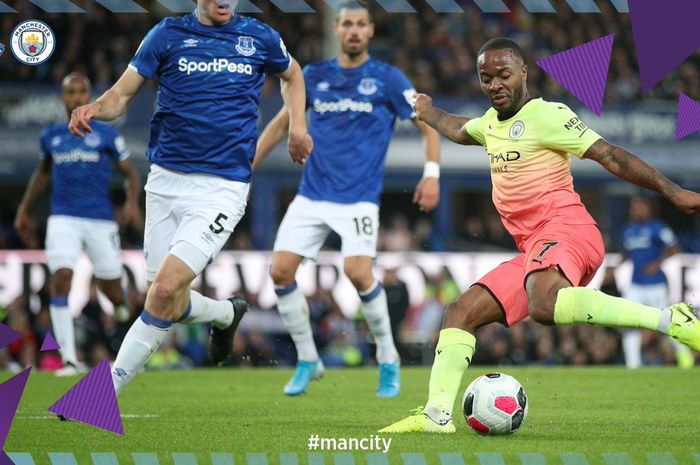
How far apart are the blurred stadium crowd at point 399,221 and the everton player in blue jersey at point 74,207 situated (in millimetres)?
959

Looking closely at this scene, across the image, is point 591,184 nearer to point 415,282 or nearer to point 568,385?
point 415,282

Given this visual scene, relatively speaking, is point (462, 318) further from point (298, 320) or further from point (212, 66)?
point (298, 320)

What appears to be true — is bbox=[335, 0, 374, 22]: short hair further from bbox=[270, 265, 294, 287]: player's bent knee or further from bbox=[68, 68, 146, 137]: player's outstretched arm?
bbox=[68, 68, 146, 137]: player's outstretched arm

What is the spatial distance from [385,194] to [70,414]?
15.7 m

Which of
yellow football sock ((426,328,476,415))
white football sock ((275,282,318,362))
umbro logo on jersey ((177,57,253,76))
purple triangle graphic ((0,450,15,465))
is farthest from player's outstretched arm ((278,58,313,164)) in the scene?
purple triangle graphic ((0,450,15,465))

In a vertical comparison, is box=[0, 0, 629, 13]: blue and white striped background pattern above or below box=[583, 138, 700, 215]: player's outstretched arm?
above

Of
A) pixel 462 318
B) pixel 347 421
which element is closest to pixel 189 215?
pixel 347 421

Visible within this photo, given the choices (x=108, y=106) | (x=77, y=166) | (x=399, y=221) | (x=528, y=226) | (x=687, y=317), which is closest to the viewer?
(x=687, y=317)

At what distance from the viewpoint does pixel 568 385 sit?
1135cm

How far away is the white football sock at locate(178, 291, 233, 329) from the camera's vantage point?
843 cm

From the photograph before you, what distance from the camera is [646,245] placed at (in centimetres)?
1664

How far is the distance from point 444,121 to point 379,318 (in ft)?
9.19

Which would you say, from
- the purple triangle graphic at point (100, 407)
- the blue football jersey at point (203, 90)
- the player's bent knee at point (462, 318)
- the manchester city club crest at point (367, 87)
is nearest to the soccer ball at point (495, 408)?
the player's bent knee at point (462, 318)

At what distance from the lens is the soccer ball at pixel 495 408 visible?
22.6ft
